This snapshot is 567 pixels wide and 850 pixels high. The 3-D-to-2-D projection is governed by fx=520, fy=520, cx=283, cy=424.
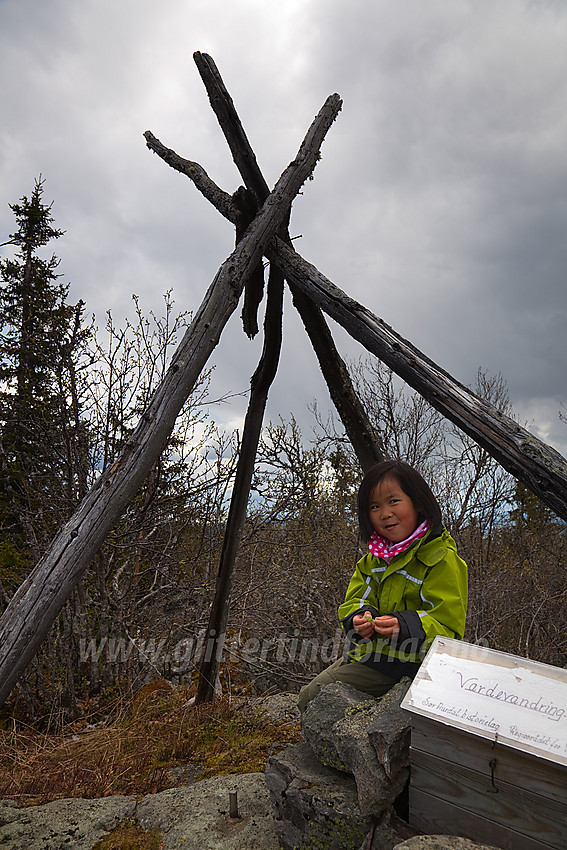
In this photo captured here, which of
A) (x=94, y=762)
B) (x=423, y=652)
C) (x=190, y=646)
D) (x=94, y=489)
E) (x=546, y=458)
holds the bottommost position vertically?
(x=94, y=762)

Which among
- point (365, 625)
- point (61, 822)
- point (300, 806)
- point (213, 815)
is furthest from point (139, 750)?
A: point (365, 625)

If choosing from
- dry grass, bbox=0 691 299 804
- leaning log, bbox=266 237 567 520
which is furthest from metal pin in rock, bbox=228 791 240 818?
leaning log, bbox=266 237 567 520

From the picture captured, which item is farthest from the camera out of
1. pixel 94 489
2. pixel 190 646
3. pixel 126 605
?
pixel 190 646

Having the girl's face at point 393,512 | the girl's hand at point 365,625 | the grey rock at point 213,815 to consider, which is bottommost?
the grey rock at point 213,815

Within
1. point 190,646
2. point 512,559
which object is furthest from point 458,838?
point 512,559

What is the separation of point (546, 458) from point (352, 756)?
4.39 feet

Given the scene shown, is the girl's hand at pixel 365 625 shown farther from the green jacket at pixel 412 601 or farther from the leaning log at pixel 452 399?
the leaning log at pixel 452 399

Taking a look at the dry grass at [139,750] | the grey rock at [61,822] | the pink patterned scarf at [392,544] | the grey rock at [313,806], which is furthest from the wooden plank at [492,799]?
the dry grass at [139,750]

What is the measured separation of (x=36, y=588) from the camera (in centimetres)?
207

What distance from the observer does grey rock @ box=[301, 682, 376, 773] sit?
2.15 metres

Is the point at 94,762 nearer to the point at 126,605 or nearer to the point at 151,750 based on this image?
the point at 151,750

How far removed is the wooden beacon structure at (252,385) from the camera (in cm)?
205

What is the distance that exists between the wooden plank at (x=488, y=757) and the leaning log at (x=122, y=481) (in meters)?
1.41

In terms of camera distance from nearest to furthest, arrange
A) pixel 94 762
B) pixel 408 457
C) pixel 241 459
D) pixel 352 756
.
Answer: pixel 352 756 → pixel 94 762 → pixel 241 459 → pixel 408 457
